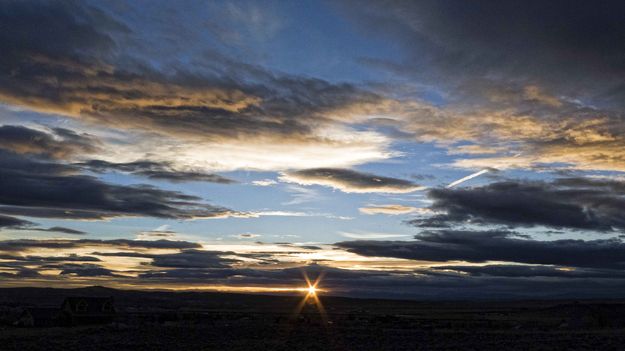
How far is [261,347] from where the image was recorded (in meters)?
44.4

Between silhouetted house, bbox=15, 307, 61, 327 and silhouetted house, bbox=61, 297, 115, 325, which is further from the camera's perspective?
silhouetted house, bbox=61, 297, 115, 325

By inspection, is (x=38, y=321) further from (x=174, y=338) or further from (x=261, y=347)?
(x=261, y=347)

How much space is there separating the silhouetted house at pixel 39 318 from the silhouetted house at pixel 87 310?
1185 mm

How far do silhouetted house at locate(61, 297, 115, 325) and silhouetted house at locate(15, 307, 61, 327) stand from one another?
3.89 feet

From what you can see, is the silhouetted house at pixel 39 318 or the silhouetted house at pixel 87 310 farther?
the silhouetted house at pixel 87 310

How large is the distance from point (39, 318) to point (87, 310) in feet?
20.7

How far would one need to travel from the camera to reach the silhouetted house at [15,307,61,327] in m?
72.1

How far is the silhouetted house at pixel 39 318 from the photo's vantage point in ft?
236

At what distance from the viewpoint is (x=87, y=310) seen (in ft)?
257

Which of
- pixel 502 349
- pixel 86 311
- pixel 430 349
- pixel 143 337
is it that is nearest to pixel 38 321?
pixel 86 311

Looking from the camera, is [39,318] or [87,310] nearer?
[39,318]

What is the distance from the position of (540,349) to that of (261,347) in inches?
788

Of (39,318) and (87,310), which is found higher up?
(87,310)

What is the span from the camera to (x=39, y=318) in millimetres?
73438
